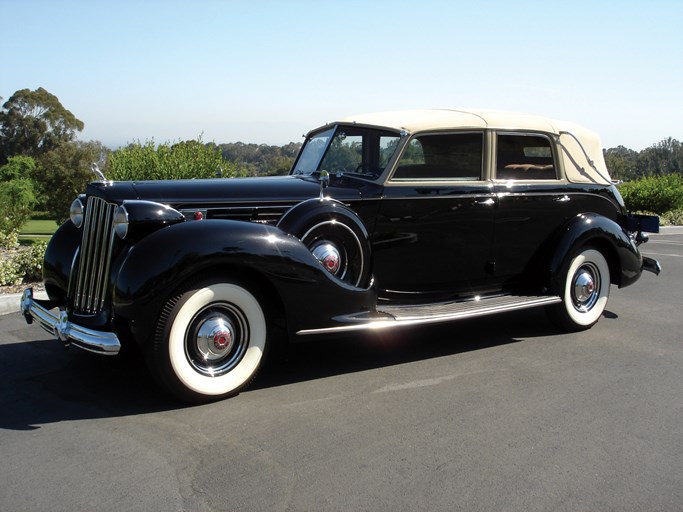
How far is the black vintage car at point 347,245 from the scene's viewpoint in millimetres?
3771

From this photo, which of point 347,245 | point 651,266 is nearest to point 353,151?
point 347,245

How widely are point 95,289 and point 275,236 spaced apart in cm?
128

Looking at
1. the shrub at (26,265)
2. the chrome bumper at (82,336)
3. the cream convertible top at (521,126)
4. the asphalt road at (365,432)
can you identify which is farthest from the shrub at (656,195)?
the chrome bumper at (82,336)

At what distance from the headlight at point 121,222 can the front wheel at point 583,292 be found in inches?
147

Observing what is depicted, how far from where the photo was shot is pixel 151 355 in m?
3.66

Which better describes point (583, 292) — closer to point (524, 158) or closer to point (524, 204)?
point (524, 204)

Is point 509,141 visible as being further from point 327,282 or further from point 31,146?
point 31,146

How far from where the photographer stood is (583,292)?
18.9 feet

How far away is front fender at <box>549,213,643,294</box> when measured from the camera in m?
5.54

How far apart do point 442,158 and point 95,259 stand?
9.33ft

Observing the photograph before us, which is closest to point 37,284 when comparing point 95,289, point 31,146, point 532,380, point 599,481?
point 95,289

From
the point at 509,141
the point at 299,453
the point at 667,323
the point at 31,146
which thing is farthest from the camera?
the point at 31,146

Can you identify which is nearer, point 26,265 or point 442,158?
point 442,158

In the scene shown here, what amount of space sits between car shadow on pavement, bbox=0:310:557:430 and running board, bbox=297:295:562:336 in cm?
39
